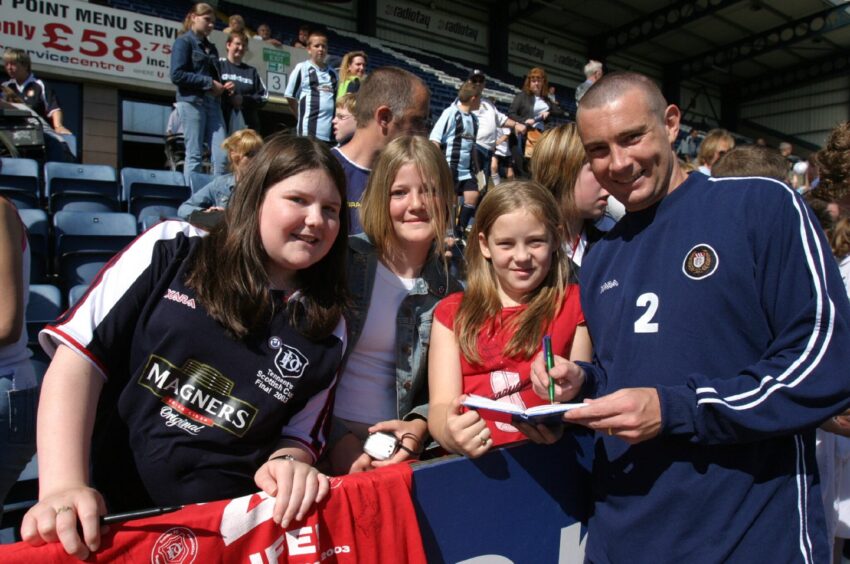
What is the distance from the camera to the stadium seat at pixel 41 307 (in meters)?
3.32

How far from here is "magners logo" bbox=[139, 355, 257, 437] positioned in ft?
4.44

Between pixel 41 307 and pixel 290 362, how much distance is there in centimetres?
269

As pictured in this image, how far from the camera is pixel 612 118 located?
146 cm

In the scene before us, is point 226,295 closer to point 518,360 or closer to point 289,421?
point 289,421

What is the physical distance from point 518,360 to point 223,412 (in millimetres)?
830

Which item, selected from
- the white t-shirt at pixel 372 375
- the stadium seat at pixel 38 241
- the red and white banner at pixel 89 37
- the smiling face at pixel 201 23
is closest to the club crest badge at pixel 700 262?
the white t-shirt at pixel 372 375

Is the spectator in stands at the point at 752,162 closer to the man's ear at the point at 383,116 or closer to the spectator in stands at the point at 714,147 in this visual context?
the man's ear at the point at 383,116

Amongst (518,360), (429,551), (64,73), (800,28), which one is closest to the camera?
(429,551)

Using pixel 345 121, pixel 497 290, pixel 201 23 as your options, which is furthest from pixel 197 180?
pixel 497 290

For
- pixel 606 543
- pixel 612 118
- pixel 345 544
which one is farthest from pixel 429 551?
pixel 612 118

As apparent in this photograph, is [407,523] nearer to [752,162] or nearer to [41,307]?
[752,162]

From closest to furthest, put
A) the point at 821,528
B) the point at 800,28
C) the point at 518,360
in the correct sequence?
the point at 821,528 → the point at 518,360 → the point at 800,28

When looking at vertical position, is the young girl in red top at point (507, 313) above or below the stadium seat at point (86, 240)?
below

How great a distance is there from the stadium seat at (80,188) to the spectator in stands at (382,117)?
3.56 meters
